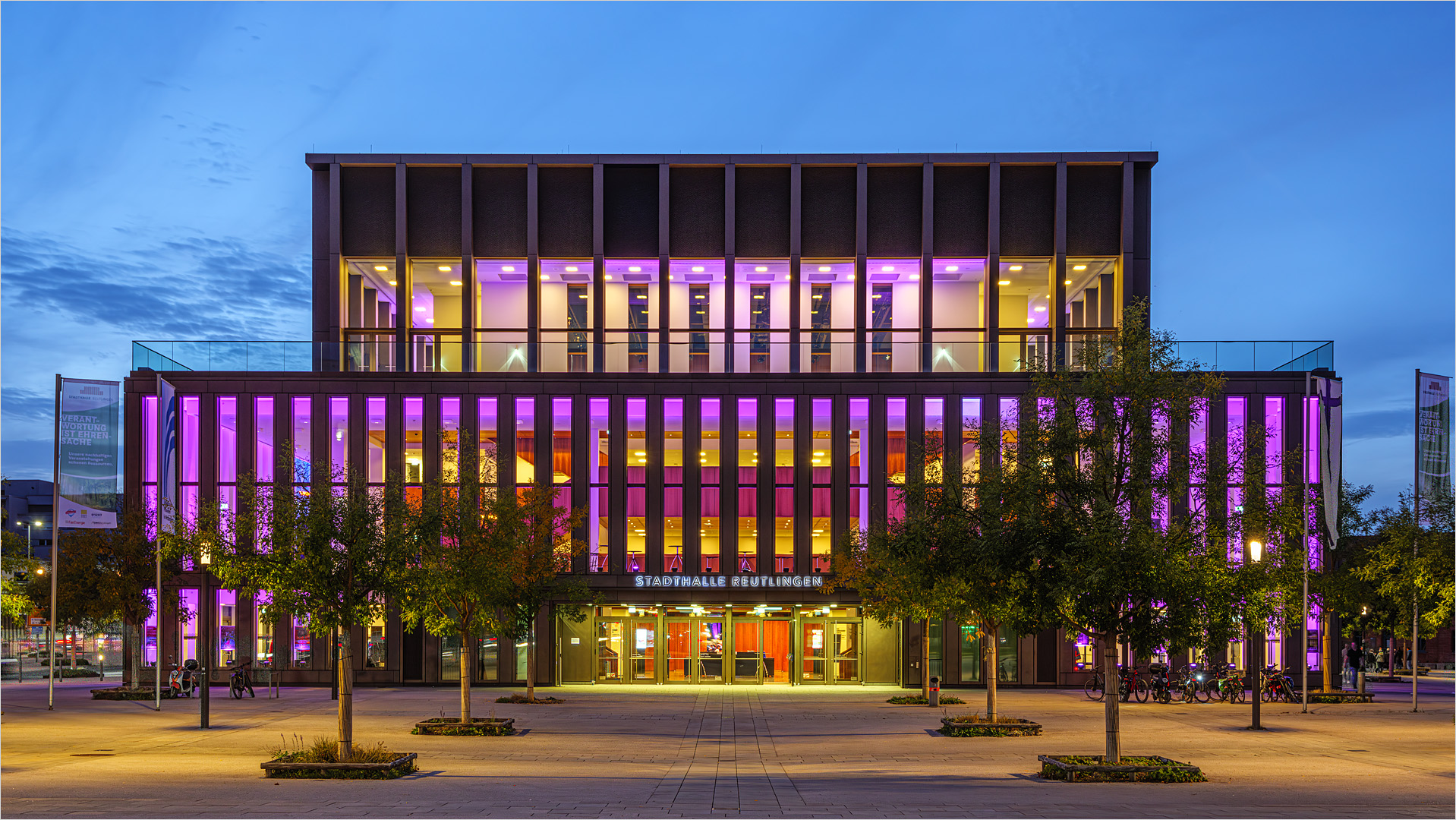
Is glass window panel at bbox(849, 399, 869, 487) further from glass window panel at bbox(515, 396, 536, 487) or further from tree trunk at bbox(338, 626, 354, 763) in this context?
tree trunk at bbox(338, 626, 354, 763)

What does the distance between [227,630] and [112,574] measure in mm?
6786

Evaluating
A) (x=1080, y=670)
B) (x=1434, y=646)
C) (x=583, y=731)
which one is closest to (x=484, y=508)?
(x=583, y=731)

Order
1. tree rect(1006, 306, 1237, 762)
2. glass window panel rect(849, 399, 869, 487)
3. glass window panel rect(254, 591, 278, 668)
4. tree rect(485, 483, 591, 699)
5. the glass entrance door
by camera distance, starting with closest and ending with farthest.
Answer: tree rect(1006, 306, 1237, 762) < tree rect(485, 483, 591, 699) < glass window panel rect(254, 591, 278, 668) < glass window panel rect(849, 399, 869, 487) < the glass entrance door

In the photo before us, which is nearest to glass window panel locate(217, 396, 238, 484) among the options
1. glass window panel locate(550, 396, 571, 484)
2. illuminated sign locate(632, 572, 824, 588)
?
glass window panel locate(550, 396, 571, 484)

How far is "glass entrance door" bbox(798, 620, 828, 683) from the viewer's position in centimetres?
4550

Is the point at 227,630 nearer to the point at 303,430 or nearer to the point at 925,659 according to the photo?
the point at 303,430

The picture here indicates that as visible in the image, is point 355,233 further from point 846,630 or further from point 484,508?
point 846,630

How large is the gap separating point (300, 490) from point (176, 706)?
1046 centimetres

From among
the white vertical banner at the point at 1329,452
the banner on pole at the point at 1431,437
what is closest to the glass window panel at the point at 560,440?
the white vertical banner at the point at 1329,452

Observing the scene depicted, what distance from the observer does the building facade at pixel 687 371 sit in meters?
43.9

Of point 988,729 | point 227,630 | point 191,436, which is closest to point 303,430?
point 191,436

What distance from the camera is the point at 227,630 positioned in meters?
43.2

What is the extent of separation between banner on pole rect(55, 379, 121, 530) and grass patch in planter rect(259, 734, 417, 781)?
17.2 meters

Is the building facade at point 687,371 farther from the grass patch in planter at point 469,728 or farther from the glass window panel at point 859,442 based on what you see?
the grass patch in planter at point 469,728
